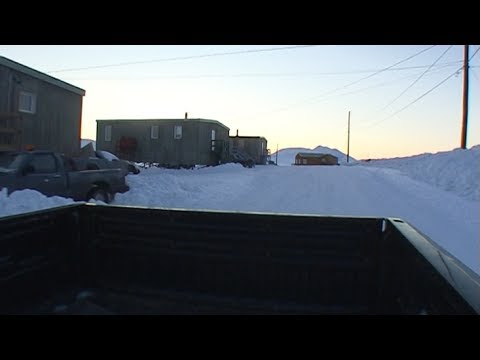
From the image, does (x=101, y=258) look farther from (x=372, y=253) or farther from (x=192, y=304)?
(x=372, y=253)

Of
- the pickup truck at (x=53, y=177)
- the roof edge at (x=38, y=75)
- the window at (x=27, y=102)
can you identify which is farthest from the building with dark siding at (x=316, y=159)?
the pickup truck at (x=53, y=177)

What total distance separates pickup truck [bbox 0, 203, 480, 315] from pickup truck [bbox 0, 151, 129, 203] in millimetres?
5811

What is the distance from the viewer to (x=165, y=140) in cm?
3059

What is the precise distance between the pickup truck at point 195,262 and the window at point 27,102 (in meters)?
15.4

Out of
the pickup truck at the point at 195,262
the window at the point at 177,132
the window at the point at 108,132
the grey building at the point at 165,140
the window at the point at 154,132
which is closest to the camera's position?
the pickup truck at the point at 195,262

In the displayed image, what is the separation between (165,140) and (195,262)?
28123 millimetres

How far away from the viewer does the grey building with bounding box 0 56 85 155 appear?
15.2 metres

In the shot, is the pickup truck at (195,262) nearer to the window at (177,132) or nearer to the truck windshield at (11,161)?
the truck windshield at (11,161)

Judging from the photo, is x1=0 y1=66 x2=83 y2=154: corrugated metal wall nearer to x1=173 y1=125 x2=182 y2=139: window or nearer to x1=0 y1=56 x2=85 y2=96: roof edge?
x1=0 y1=56 x2=85 y2=96: roof edge

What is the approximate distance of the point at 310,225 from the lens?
10.5 feet

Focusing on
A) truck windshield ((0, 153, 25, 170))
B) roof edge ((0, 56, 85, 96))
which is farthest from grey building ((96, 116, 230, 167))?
truck windshield ((0, 153, 25, 170))

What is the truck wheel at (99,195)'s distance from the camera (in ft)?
33.3

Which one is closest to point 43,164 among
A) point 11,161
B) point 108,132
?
point 11,161
